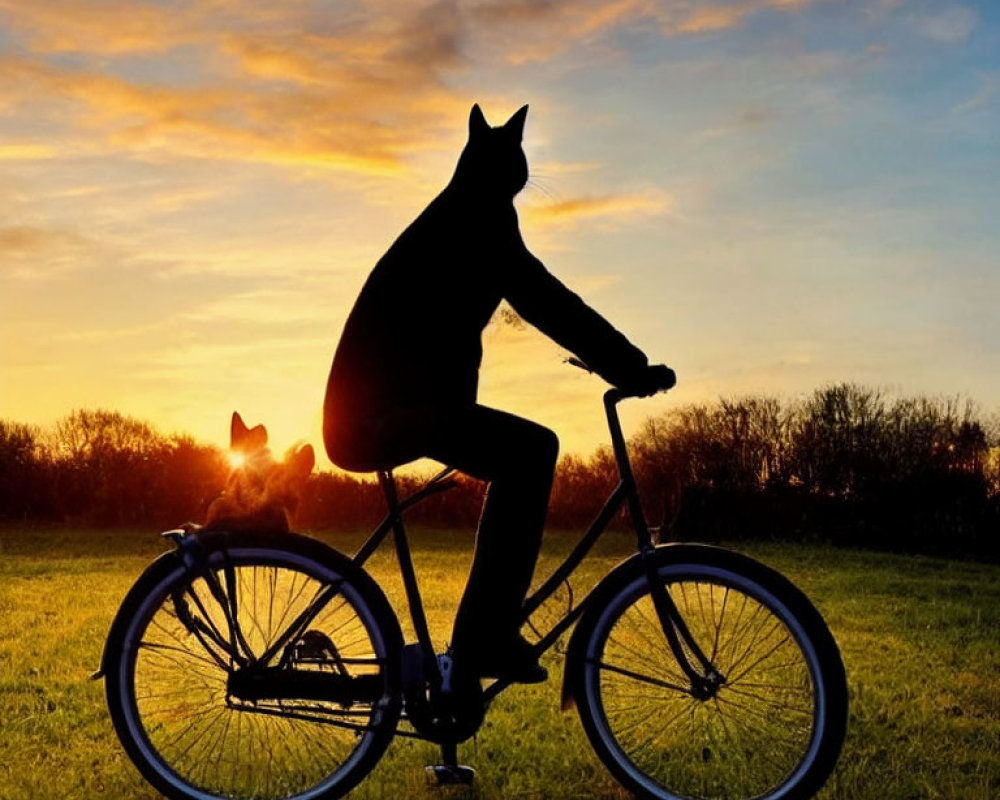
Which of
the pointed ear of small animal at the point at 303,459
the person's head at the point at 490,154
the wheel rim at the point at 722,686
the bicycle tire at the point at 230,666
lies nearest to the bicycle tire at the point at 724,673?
the wheel rim at the point at 722,686

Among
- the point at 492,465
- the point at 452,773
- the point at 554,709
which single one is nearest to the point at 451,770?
the point at 452,773

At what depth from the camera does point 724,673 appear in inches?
180

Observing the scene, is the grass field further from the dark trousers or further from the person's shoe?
the dark trousers

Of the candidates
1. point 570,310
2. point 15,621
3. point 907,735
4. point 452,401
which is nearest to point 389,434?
point 452,401

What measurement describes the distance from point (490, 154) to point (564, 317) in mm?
645

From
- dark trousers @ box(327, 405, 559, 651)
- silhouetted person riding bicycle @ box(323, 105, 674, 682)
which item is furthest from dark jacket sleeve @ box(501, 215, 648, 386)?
dark trousers @ box(327, 405, 559, 651)

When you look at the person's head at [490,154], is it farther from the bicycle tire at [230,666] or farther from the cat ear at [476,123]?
the bicycle tire at [230,666]

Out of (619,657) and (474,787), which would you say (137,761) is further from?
(619,657)

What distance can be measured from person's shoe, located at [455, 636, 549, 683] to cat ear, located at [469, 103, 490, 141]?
183 cm

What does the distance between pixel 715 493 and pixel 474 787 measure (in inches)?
734

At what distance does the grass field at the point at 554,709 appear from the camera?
17.7 ft

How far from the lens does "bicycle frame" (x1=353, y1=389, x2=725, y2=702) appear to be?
449cm

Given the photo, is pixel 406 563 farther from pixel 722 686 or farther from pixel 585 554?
pixel 722 686

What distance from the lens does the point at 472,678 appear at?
4559 mm
